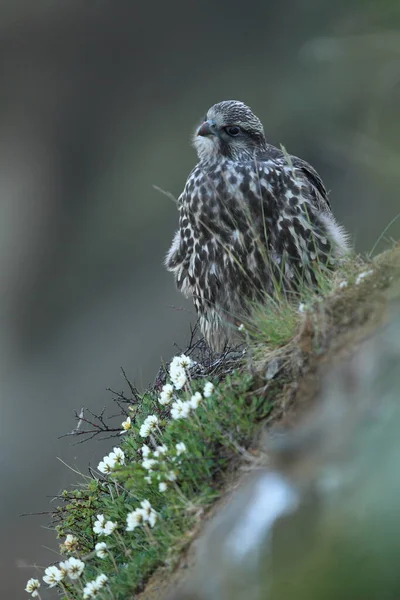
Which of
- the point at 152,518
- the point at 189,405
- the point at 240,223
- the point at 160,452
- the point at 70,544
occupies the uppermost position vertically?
the point at 240,223

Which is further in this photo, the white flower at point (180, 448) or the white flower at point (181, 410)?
the white flower at point (181, 410)

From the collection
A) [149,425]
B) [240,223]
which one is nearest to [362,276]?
[149,425]

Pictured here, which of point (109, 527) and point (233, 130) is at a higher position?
point (233, 130)

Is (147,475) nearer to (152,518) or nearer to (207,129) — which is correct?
(152,518)

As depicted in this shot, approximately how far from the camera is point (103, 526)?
414 cm

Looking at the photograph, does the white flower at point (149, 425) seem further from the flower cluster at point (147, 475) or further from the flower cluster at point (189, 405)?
the flower cluster at point (189, 405)

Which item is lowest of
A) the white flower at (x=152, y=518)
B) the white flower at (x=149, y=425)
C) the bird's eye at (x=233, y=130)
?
the white flower at (x=152, y=518)

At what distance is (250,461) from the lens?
11.5ft

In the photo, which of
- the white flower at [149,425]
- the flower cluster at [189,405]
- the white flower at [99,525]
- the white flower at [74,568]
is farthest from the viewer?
the white flower at [149,425]

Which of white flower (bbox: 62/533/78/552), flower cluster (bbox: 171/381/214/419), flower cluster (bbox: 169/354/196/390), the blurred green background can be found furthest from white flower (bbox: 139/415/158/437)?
the blurred green background

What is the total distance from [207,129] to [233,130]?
19cm

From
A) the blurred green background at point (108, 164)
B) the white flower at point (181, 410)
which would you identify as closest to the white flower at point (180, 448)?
the white flower at point (181, 410)

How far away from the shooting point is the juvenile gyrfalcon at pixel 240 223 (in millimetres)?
5656

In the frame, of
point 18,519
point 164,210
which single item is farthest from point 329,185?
point 18,519
